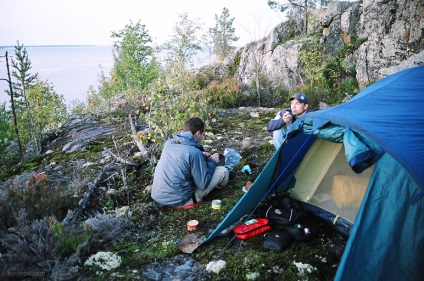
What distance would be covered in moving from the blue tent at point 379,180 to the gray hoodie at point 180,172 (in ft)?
2.86

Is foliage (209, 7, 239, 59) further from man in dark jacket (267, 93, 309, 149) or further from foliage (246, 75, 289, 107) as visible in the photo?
man in dark jacket (267, 93, 309, 149)

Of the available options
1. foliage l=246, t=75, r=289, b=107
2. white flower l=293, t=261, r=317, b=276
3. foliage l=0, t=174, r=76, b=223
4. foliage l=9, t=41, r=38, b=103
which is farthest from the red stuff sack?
foliage l=9, t=41, r=38, b=103

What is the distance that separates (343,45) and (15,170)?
14.2 metres

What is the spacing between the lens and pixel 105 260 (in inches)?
134

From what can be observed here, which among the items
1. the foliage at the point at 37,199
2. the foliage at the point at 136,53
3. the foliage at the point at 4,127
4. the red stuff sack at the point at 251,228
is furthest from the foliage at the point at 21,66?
the red stuff sack at the point at 251,228

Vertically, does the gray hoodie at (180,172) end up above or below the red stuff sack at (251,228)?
above

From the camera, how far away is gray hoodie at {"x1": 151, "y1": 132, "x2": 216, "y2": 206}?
14.3 feet

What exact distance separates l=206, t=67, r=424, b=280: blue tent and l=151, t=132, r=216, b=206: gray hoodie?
34.3 inches

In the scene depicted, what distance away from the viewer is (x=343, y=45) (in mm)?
14875

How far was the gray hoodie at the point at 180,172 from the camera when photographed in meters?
4.36

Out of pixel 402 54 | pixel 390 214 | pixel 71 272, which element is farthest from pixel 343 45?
pixel 71 272

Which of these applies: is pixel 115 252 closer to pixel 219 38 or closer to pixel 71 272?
pixel 71 272

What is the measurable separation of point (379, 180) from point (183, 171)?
2465 millimetres

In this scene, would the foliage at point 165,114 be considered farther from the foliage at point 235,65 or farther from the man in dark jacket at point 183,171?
the foliage at point 235,65
